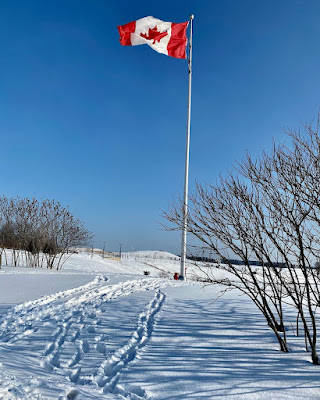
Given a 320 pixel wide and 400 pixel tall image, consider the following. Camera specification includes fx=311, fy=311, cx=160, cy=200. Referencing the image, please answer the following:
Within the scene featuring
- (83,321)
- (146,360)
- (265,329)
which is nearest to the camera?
(146,360)

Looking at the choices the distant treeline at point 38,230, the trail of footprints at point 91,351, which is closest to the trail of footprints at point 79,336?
the trail of footprints at point 91,351

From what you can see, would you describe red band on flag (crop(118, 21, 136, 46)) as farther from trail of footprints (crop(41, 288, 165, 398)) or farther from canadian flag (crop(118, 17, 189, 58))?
trail of footprints (crop(41, 288, 165, 398))

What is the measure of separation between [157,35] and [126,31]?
61.1 inches

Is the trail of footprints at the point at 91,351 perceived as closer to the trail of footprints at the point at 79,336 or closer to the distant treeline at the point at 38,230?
the trail of footprints at the point at 79,336

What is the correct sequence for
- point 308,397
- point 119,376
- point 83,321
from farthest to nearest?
point 83,321, point 119,376, point 308,397

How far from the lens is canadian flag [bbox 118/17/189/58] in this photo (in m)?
15.1

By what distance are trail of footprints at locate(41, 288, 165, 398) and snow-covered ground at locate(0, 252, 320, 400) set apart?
0.01 metres

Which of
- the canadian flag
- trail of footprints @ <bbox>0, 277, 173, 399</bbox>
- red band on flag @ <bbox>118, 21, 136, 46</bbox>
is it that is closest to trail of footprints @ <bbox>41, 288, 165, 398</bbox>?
trail of footprints @ <bbox>0, 277, 173, 399</bbox>

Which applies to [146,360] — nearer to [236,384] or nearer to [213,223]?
[236,384]

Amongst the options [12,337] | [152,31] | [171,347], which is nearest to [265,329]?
[171,347]

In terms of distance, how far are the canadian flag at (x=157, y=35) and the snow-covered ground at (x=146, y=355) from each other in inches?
513

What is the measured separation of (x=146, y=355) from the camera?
12.6ft

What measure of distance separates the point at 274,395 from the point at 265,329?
2.15 m

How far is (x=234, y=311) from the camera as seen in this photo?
618 centimetres
